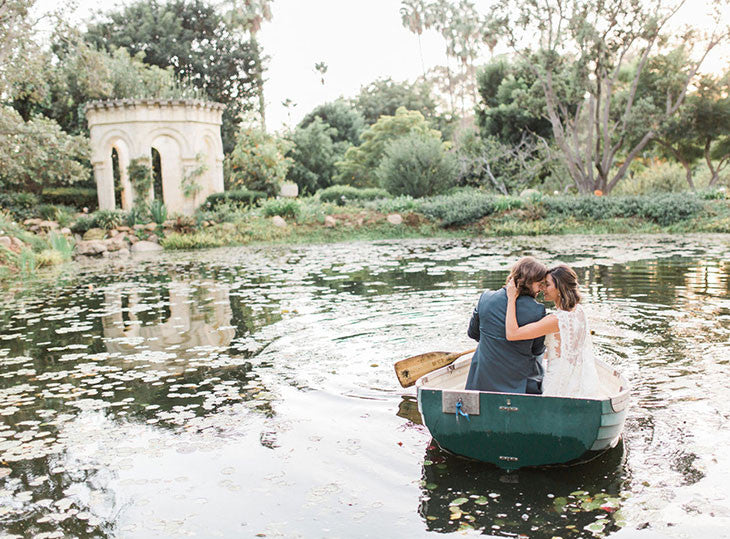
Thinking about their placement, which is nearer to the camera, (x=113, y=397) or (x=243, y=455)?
(x=243, y=455)

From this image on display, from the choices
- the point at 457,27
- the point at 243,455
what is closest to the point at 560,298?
the point at 243,455

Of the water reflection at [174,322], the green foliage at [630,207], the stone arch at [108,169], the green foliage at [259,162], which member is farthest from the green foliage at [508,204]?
the stone arch at [108,169]

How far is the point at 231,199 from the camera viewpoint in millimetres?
25562

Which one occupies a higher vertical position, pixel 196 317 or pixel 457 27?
pixel 457 27

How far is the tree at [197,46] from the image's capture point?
36094 mm

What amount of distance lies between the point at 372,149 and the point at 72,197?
48.0 ft

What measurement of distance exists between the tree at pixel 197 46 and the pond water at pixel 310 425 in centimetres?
2818

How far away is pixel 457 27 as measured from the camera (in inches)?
1800

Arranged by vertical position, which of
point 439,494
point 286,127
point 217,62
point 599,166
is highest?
point 217,62

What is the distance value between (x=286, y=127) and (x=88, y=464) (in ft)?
108

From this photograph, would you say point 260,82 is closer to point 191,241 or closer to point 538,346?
point 191,241

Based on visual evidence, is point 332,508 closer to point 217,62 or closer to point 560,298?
point 560,298

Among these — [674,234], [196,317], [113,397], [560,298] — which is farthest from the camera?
[674,234]

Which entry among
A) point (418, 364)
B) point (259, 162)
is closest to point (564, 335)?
point (418, 364)
